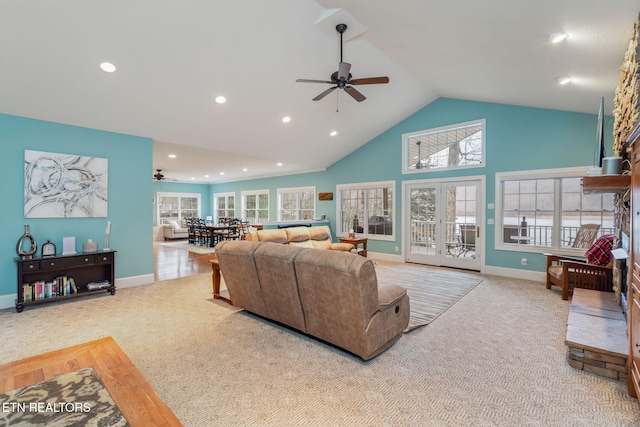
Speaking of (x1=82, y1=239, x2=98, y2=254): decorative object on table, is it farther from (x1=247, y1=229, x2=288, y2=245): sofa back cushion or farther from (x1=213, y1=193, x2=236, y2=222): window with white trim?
(x1=213, y1=193, x2=236, y2=222): window with white trim

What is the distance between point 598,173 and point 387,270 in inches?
149

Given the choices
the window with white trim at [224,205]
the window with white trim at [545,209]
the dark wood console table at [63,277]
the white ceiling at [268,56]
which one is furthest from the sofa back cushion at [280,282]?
the window with white trim at [224,205]

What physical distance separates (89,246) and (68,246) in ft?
0.80

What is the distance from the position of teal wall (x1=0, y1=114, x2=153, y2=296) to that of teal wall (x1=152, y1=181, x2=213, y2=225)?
868 cm

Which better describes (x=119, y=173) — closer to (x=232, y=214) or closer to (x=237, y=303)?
(x=237, y=303)

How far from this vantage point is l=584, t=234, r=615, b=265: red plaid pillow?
3.80 metres

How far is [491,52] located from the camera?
11.4 feet

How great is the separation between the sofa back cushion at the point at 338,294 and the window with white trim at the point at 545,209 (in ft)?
14.8

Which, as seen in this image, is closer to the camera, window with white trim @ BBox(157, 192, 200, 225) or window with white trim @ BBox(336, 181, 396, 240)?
window with white trim @ BBox(336, 181, 396, 240)

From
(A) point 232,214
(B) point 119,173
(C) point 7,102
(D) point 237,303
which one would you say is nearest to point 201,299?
(D) point 237,303

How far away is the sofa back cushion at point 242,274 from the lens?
319 cm

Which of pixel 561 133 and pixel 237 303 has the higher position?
pixel 561 133

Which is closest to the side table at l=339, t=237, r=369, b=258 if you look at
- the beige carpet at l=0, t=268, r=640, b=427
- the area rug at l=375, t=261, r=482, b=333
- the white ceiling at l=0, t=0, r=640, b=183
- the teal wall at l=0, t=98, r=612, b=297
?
the area rug at l=375, t=261, r=482, b=333
